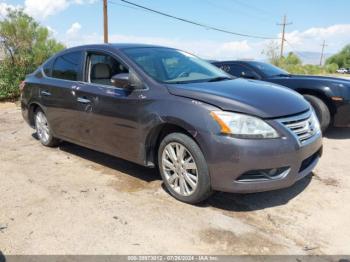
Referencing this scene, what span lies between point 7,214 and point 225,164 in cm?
218

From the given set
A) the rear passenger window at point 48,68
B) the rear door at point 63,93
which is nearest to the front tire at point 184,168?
the rear door at point 63,93

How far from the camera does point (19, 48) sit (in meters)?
12.8

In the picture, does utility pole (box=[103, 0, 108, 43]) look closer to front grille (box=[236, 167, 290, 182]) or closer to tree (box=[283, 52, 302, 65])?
front grille (box=[236, 167, 290, 182])

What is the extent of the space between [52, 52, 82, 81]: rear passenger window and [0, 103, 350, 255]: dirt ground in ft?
4.12

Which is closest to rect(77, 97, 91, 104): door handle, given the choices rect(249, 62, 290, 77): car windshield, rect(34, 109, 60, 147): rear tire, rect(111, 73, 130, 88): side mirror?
rect(111, 73, 130, 88): side mirror

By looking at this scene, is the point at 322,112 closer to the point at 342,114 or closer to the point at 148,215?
the point at 342,114

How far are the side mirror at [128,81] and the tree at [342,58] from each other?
3623 inches

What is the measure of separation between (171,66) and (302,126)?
1703mm

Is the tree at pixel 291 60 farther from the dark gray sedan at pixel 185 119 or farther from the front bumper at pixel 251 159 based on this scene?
the front bumper at pixel 251 159

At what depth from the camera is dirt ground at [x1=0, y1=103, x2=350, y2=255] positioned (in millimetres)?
3111

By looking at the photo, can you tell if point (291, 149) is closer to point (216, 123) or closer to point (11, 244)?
point (216, 123)

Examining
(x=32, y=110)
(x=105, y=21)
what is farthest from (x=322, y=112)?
(x=105, y=21)

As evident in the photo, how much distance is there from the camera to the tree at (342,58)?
87381 mm

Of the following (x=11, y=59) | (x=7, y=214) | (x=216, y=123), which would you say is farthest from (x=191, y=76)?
(x=11, y=59)
